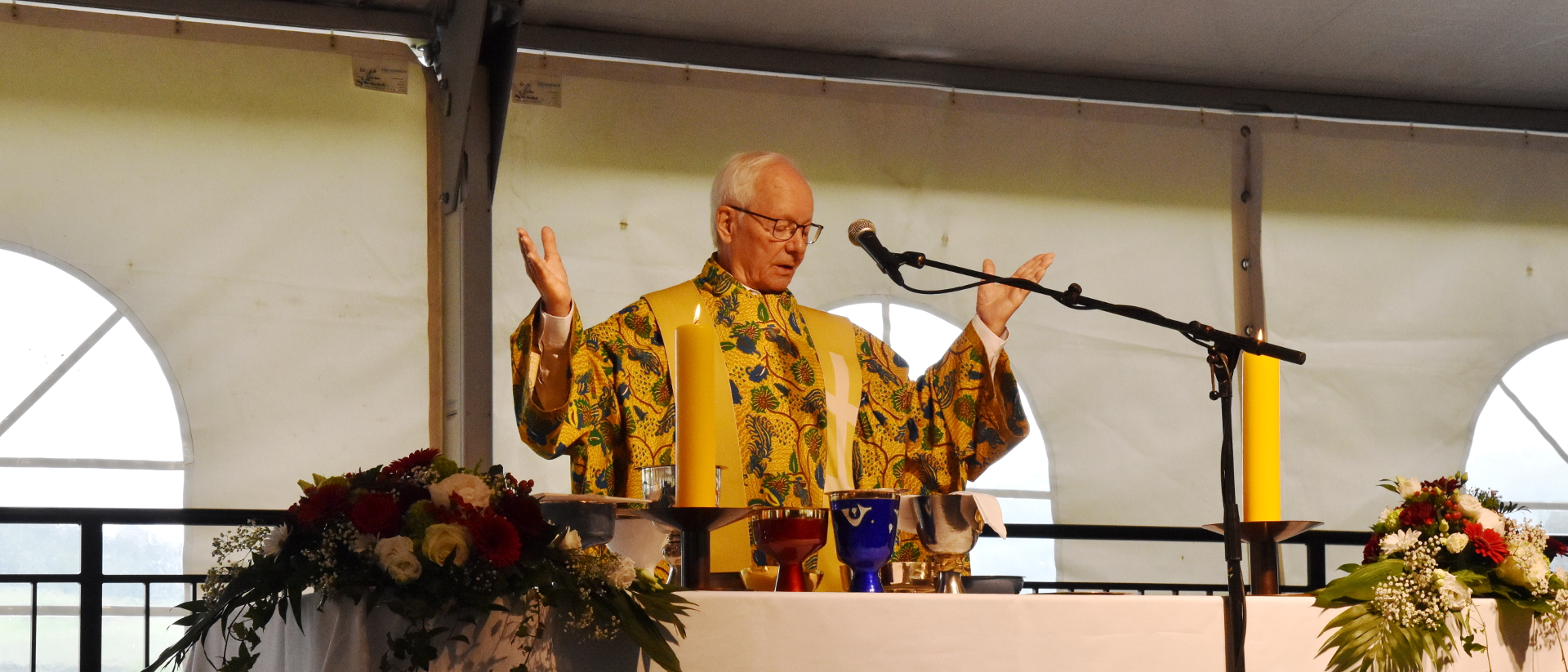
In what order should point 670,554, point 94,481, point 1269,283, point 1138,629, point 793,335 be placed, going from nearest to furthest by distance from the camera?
point 1138,629, point 670,554, point 793,335, point 94,481, point 1269,283

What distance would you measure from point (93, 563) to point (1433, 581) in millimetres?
2720

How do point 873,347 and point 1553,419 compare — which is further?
point 1553,419

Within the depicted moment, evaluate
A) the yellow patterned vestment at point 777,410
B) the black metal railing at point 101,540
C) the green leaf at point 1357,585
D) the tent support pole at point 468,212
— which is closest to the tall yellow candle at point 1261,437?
the green leaf at point 1357,585

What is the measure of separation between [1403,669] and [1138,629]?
353 mm

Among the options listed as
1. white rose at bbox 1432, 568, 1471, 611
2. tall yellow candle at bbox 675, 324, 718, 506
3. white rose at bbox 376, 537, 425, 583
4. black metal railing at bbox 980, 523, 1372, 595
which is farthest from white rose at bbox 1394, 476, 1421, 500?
black metal railing at bbox 980, 523, 1372, 595

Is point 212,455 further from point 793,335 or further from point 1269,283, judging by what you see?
point 1269,283

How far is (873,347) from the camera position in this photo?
2973 millimetres

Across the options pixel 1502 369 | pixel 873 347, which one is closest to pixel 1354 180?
pixel 1502 369

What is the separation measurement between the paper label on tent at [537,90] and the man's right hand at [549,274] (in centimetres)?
202

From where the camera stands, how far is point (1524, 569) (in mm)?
1842

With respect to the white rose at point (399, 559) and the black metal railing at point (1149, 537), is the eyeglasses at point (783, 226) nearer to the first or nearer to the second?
the white rose at point (399, 559)

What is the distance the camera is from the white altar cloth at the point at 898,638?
144cm

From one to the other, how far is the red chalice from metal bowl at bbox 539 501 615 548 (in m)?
0.20

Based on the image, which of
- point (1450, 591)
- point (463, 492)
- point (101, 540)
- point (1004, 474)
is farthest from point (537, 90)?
point (1450, 591)
